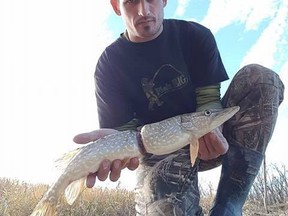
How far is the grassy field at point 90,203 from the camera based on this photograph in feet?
16.4

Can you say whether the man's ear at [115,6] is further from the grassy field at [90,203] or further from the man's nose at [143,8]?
the grassy field at [90,203]

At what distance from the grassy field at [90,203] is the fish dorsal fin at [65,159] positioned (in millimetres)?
2573

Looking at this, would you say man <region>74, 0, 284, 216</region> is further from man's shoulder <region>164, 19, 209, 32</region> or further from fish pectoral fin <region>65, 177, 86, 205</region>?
fish pectoral fin <region>65, 177, 86, 205</region>

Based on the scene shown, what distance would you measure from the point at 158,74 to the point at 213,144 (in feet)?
2.42

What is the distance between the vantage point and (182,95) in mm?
2855

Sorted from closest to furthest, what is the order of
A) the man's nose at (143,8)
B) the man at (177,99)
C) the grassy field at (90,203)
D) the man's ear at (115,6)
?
the man at (177,99) → the man's nose at (143,8) → the man's ear at (115,6) → the grassy field at (90,203)

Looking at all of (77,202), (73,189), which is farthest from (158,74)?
(77,202)

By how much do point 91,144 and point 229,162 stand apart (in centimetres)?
95

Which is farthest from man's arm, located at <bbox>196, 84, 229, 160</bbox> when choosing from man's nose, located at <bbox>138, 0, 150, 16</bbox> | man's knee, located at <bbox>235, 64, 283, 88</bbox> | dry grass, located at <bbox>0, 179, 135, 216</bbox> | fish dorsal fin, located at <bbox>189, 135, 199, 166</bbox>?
dry grass, located at <bbox>0, 179, 135, 216</bbox>

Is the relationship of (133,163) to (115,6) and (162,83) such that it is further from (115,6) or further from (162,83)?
(115,6)

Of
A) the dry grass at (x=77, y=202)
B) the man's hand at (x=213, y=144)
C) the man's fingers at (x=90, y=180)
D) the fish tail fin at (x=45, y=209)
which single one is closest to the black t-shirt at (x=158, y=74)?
the man's hand at (x=213, y=144)

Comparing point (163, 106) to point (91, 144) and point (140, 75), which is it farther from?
point (91, 144)

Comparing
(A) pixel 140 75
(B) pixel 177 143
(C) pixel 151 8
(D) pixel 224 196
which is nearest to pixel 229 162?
(D) pixel 224 196

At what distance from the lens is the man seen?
2635 millimetres
